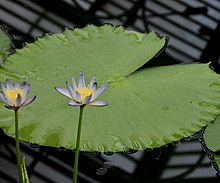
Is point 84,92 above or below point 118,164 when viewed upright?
above

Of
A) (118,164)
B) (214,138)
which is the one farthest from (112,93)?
(214,138)

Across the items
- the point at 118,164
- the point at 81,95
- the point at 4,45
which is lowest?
the point at 118,164

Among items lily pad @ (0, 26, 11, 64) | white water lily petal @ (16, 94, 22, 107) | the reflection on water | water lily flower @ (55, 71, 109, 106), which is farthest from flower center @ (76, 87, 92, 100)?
lily pad @ (0, 26, 11, 64)

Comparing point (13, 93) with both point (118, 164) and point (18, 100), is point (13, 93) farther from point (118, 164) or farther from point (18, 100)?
point (118, 164)

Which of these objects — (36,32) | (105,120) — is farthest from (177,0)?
(105,120)

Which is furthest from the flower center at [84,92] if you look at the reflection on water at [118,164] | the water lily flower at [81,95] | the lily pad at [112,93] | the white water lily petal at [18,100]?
the reflection on water at [118,164]

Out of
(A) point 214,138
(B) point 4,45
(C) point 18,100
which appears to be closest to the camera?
(C) point 18,100

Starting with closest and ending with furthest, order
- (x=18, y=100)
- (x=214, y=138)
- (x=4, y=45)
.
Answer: (x=18, y=100), (x=214, y=138), (x=4, y=45)

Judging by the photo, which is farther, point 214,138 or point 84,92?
point 214,138
